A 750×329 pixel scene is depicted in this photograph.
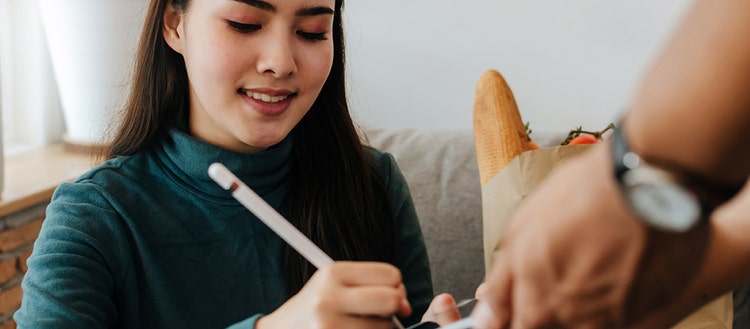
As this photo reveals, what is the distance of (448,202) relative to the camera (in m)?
1.72

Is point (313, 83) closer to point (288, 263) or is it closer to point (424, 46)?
point (288, 263)

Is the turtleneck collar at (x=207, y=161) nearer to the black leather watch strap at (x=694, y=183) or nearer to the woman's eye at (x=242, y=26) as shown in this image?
the woman's eye at (x=242, y=26)

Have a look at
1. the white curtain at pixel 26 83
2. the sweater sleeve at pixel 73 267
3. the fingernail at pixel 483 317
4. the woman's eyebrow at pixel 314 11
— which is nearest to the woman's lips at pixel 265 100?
the woman's eyebrow at pixel 314 11

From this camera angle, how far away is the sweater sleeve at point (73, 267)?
1037mm

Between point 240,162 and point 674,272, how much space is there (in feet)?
2.72

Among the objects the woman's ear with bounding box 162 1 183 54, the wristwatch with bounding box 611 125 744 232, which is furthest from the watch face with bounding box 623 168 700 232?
the woman's ear with bounding box 162 1 183 54

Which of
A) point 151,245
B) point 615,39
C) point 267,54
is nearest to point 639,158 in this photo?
point 267,54

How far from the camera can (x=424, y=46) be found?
2.20 m

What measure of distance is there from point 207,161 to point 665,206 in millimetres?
849

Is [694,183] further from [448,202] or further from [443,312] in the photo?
[448,202]

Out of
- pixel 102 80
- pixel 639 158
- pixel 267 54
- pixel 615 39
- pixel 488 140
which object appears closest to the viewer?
pixel 639 158

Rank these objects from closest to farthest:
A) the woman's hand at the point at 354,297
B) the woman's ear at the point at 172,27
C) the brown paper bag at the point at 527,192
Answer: the woman's hand at the point at 354,297, the woman's ear at the point at 172,27, the brown paper bag at the point at 527,192

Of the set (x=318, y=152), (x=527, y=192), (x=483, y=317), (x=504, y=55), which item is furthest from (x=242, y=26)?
(x=504, y=55)

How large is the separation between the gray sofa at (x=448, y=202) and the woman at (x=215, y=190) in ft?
1.09
